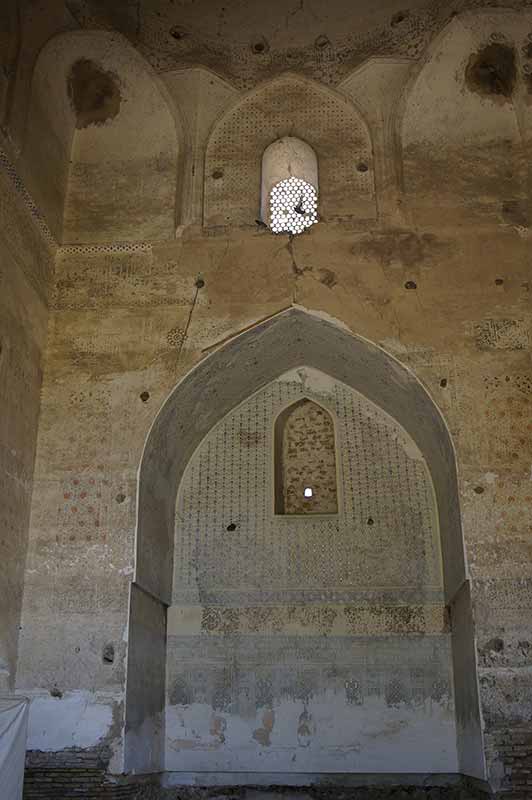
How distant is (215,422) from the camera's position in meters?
9.05

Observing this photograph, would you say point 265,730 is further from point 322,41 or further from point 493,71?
point 322,41

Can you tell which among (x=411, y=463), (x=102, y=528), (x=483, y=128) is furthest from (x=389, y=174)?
(x=102, y=528)

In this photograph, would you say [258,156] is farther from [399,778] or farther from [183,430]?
[399,778]

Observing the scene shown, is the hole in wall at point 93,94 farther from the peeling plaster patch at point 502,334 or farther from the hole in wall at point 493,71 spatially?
the peeling plaster patch at point 502,334

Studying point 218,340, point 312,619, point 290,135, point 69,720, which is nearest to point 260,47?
point 290,135

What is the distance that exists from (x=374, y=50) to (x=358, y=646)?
6.02 metres

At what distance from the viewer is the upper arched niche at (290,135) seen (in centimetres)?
857

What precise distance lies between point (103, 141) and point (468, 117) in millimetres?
3795

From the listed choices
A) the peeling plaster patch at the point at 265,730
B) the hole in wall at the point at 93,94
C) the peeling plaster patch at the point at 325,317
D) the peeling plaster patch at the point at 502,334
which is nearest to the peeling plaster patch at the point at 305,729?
the peeling plaster patch at the point at 265,730

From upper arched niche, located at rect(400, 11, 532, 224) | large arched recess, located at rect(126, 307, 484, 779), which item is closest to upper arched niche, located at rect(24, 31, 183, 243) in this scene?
large arched recess, located at rect(126, 307, 484, 779)

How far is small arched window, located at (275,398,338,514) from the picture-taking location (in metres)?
8.79

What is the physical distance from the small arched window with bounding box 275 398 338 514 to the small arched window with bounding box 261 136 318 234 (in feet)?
6.26

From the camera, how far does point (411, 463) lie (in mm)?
8711

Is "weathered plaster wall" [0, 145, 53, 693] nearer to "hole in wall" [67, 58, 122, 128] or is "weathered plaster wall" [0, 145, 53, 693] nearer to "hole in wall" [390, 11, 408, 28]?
"hole in wall" [67, 58, 122, 128]
